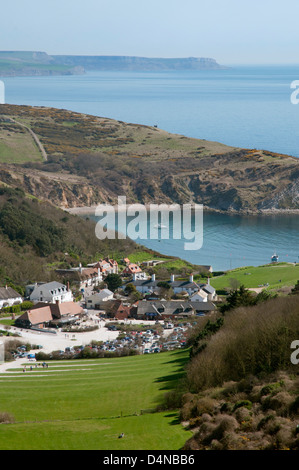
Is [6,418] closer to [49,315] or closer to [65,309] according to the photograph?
[49,315]

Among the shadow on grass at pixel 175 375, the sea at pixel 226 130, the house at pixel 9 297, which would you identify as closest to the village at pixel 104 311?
the house at pixel 9 297

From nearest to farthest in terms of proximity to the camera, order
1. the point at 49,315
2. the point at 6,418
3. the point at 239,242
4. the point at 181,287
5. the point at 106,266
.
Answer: the point at 6,418 → the point at 49,315 → the point at 181,287 → the point at 106,266 → the point at 239,242

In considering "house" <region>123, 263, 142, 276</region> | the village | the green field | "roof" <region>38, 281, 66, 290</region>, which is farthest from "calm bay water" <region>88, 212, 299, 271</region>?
the green field

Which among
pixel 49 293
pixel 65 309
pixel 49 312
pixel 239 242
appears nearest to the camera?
pixel 49 312

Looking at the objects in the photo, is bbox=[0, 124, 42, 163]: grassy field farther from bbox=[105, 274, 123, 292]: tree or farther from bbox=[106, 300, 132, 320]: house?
bbox=[106, 300, 132, 320]: house

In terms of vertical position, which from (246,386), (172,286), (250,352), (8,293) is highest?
(250,352)

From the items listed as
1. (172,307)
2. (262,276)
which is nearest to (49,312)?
(172,307)
